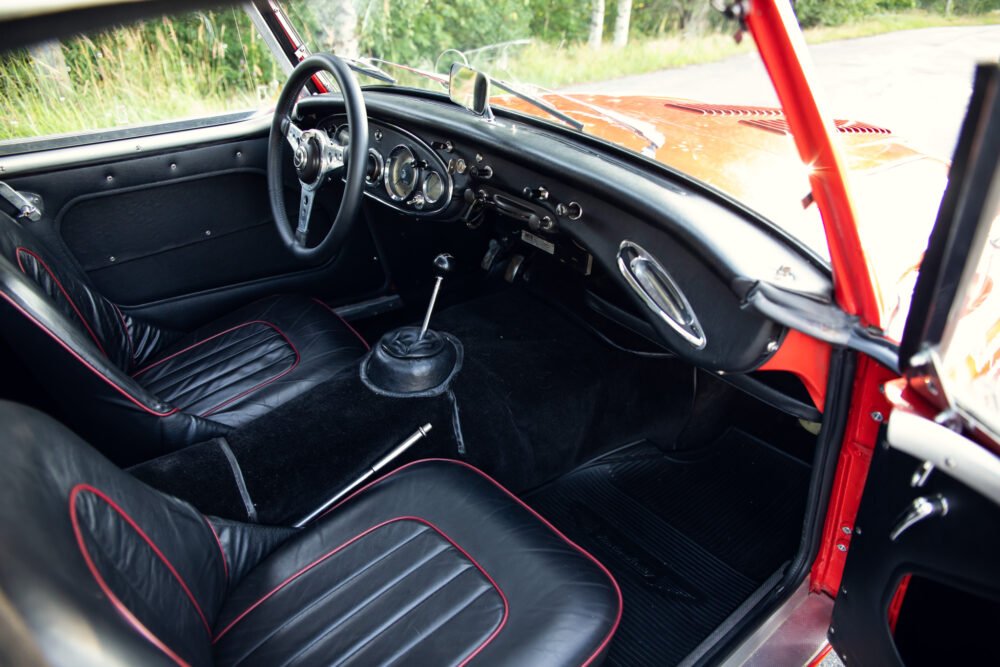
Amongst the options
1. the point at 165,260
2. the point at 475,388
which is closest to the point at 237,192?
the point at 165,260

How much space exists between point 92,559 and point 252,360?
1219 millimetres

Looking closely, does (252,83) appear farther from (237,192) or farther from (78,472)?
(78,472)

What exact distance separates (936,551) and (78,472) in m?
1.18

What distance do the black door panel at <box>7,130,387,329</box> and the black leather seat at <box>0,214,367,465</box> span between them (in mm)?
125

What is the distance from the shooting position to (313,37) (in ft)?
7.23

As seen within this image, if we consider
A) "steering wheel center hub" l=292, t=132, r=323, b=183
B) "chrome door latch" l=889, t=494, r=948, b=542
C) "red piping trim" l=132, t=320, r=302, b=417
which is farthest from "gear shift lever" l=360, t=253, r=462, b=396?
"chrome door latch" l=889, t=494, r=948, b=542

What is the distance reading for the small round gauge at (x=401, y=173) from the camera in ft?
6.43

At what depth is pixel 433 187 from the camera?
193cm

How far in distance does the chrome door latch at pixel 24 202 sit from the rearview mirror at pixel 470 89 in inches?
50.1

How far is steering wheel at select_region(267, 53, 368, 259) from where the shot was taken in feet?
5.32

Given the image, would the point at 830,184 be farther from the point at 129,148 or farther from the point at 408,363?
the point at 129,148

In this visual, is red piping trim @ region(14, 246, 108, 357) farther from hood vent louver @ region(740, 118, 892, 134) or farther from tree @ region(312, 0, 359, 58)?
hood vent louver @ region(740, 118, 892, 134)

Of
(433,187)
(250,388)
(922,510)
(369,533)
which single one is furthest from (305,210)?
(922,510)

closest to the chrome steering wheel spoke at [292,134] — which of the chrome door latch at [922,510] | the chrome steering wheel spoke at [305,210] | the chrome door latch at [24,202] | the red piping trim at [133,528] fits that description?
the chrome steering wheel spoke at [305,210]
